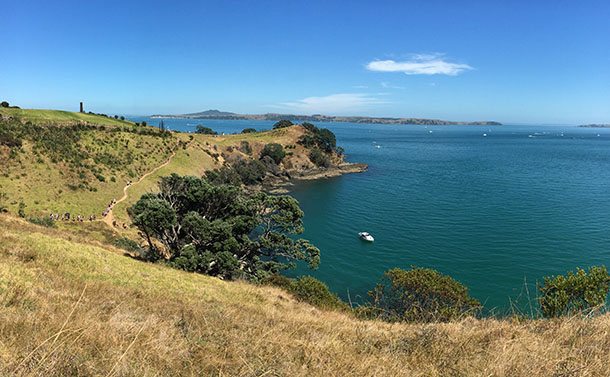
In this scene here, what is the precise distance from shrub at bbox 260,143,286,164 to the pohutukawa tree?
7291cm

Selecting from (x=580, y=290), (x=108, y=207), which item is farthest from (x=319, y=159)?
(x=580, y=290)

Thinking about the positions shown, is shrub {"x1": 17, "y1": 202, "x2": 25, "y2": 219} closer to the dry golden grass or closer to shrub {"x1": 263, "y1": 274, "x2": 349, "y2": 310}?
shrub {"x1": 263, "y1": 274, "x2": 349, "y2": 310}

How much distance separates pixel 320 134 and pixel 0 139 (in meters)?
92.2

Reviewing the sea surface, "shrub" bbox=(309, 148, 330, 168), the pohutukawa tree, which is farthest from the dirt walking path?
"shrub" bbox=(309, 148, 330, 168)

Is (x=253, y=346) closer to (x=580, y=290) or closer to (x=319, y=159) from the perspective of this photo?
(x=580, y=290)

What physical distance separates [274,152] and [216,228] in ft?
267

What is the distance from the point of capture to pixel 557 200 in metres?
74.1

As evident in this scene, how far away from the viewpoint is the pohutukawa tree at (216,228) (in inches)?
1204

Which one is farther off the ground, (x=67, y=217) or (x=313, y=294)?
(x=67, y=217)

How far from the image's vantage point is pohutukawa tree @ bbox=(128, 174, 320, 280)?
30.6 metres

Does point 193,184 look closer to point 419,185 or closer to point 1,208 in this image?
point 1,208

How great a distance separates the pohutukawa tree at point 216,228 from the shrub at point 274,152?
72.9m

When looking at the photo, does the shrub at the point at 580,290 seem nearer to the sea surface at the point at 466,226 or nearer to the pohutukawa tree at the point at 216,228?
the sea surface at the point at 466,226

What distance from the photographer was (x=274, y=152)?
11206 centimetres
